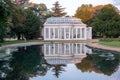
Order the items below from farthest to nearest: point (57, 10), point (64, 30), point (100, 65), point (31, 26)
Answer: point (57, 10), point (64, 30), point (31, 26), point (100, 65)

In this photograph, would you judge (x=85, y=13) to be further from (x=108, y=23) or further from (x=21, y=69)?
(x=21, y=69)

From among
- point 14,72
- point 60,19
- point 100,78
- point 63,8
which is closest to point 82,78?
point 100,78

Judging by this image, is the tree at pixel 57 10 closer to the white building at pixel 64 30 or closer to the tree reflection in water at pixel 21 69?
the white building at pixel 64 30

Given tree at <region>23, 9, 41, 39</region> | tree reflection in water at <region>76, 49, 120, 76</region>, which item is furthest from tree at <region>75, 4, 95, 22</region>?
tree reflection in water at <region>76, 49, 120, 76</region>

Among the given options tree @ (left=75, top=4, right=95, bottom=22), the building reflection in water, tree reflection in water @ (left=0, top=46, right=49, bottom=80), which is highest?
tree @ (left=75, top=4, right=95, bottom=22)

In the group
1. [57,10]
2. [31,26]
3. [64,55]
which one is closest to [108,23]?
[31,26]

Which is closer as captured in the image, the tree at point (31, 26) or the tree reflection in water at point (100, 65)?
the tree reflection in water at point (100, 65)

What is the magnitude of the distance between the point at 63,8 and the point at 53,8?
2.47 metres

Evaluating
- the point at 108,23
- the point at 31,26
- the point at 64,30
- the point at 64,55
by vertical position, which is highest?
the point at 108,23

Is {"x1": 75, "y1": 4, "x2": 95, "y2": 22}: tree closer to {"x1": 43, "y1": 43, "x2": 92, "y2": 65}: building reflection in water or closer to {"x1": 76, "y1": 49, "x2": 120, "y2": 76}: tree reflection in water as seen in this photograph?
{"x1": 43, "y1": 43, "x2": 92, "y2": 65}: building reflection in water

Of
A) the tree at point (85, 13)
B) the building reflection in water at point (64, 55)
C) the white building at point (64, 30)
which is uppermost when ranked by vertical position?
the tree at point (85, 13)

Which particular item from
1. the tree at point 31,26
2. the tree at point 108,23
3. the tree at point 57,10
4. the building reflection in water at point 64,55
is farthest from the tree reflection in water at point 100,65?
the tree at point 57,10

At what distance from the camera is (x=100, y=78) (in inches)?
498

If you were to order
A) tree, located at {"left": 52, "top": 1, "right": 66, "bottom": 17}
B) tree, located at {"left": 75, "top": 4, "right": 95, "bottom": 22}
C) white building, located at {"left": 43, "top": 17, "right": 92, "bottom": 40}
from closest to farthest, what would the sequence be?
white building, located at {"left": 43, "top": 17, "right": 92, "bottom": 40}
tree, located at {"left": 75, "top": 4, "right": 95, "bottom": 22}
tree, located at {"left": 52, "top": 1, "right": 66, "bottom": 17}
